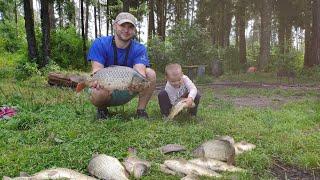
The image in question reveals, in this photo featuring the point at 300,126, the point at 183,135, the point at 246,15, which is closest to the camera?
the point at 183,135

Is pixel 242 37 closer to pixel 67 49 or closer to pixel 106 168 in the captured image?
pixel 67 49

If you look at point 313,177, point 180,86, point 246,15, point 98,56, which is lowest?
point 313,177

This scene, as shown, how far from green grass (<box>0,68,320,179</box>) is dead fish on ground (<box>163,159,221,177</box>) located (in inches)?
5.0

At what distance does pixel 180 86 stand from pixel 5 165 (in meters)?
3.25

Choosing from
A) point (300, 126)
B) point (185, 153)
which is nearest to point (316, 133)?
point (300, 126)

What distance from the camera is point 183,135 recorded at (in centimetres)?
576

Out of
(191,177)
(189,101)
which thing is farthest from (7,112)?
(191,177)

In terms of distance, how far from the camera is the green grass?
4746 mm

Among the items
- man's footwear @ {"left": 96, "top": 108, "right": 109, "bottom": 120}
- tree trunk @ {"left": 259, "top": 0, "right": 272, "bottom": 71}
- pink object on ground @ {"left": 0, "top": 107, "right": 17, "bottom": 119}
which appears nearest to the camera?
man's footwear @ {"left": 96, "top": 108, "right": 109, "bottom": 120}

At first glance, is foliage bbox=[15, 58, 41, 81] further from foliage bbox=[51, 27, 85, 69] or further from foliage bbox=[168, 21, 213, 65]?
foliage bbox=[168, 21, 213, 65]

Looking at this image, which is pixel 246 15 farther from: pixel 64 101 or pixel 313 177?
pixel 313 177

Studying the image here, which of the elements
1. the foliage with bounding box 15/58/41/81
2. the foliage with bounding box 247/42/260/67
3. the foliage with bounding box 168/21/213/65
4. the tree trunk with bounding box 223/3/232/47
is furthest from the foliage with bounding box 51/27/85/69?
the tree trunk with bounding box 223/3/232/47

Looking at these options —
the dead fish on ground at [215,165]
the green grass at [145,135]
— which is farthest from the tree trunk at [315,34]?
the dead fish on ground at [215,165]

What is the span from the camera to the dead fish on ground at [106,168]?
13.3 ft
